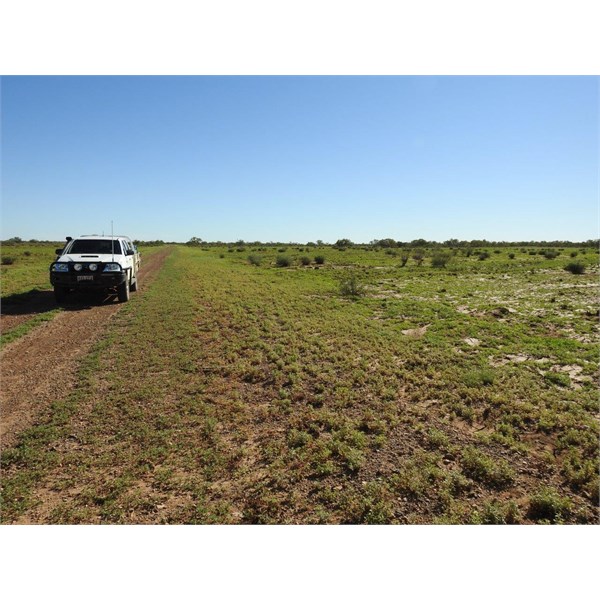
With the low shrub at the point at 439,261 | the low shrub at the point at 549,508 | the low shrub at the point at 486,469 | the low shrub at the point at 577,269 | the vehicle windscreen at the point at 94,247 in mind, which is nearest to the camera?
the low shrub at the point at 549,508

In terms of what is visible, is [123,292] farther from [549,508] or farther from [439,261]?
[439,261]

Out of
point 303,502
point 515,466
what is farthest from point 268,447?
point 515,466

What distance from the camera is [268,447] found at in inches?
151

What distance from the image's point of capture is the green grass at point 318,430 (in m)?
2.97

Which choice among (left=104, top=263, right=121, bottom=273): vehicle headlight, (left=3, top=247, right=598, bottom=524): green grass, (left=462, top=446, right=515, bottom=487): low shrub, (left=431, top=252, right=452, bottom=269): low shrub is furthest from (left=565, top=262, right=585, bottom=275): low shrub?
(left=104, top=263, right=121, bottom=273): vehicle headlight

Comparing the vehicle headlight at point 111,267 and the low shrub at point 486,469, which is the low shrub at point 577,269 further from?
the vehicle headlight at point 111,267

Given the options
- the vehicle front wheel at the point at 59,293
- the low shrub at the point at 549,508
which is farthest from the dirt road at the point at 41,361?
the low shrub at the point at 549,508

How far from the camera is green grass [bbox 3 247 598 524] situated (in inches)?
117

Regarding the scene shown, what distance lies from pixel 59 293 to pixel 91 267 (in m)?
1.48

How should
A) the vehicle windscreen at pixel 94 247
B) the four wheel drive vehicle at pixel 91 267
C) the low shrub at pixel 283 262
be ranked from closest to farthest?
the four wheel drive vehicle at pixel 91 267, the vehicle windscreen at pixel 94 247, the low shrub at pixel 283 262

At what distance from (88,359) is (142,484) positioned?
390cm

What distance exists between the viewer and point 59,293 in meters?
10.7

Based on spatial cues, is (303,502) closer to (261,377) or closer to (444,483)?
(444,483)

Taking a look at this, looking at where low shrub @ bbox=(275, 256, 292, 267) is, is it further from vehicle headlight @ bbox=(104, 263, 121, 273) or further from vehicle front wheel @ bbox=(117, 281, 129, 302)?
vehicle headlight @ bbox=(104, 263, 121, 273)
